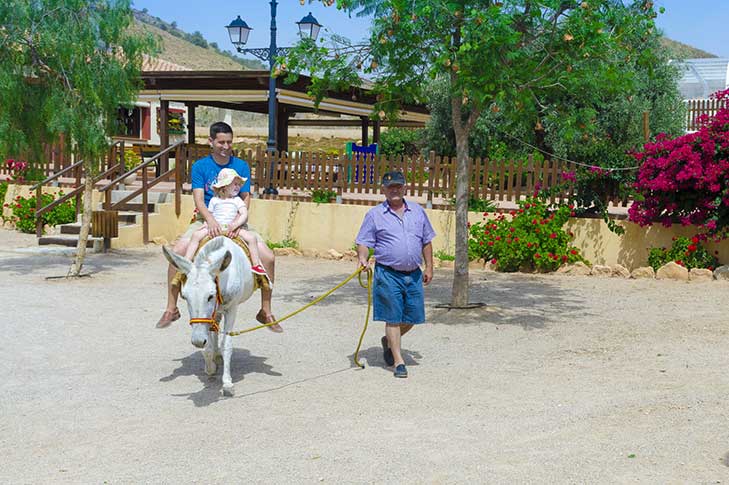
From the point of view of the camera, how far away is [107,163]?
20.5 m

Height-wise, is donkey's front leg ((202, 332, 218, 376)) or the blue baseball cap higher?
the blue baseball cap

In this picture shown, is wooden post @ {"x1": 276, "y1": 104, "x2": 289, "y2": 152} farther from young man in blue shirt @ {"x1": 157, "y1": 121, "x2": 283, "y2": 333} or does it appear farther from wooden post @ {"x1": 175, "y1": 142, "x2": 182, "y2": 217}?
young man in blue shirt @ {"x1": 157, "y1": 121, "x2": 283, "y2": 333}

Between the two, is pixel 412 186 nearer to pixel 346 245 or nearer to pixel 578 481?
pixel 346 245

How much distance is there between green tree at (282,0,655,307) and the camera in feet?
28.6

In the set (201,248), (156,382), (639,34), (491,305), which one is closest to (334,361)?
(156,382)

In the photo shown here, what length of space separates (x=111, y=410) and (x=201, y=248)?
1.36 metres

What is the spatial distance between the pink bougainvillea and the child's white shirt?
7.76 metres

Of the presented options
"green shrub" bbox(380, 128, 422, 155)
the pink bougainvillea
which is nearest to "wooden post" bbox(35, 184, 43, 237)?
the pink bougainvillea

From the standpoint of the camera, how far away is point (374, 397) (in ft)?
22.0

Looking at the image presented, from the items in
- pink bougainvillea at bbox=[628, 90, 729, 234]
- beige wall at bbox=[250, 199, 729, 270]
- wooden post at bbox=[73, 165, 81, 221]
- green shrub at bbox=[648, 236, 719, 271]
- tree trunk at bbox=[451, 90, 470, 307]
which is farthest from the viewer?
wooden post at bbox=[73, 165, 81, 221]

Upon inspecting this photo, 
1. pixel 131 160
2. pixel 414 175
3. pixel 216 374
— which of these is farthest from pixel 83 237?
pixel 131 160

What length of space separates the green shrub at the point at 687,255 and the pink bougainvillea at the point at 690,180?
29 cm

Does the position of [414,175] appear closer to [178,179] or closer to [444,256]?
[444,256]

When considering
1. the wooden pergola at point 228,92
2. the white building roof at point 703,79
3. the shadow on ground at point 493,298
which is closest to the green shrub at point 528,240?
the shadow on ground at point 493,298
